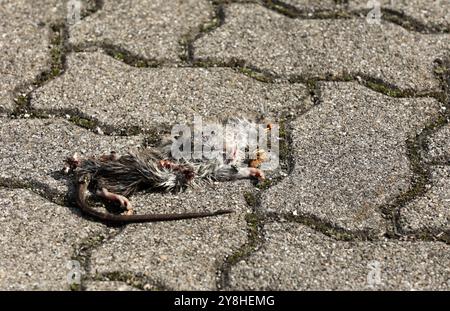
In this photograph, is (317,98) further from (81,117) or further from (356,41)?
(81,117)

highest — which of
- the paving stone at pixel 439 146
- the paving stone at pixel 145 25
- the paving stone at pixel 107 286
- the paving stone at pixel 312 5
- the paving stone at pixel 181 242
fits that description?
the paving stone at pixel 312 5

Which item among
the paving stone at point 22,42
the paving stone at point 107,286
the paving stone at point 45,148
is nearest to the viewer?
the paving stone at point 107,286

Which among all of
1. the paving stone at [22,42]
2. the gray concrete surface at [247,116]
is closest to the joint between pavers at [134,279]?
the gray concrete surface at [247,116]

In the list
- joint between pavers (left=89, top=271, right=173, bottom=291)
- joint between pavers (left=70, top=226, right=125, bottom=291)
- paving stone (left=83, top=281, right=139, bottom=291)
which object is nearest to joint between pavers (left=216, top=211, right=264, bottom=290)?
joint between pavers (left=89, top=271, right=173, bottom=291)

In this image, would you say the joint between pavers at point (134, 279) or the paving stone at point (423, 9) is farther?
the paving stone at point (423, 9)

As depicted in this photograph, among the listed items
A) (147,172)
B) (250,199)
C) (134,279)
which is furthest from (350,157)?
(134,279)

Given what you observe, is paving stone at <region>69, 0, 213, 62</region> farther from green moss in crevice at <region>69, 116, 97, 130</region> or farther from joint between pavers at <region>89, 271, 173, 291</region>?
joint between pavers at <region>89, 271, 173, 291</region>

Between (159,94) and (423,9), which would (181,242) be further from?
(423,9)

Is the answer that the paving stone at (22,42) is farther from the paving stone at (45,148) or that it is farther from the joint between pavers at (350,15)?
the joint between pavers at (350,15)
